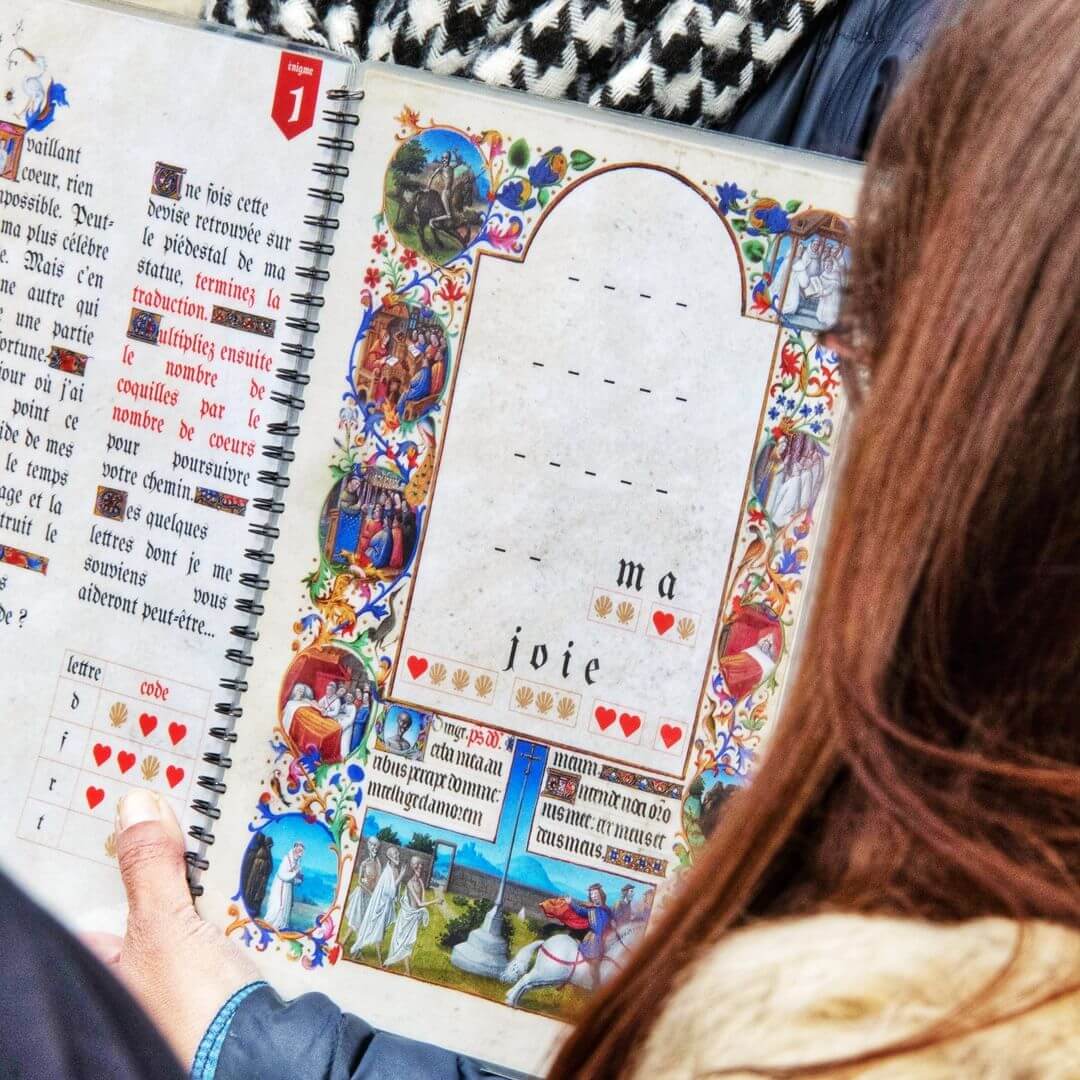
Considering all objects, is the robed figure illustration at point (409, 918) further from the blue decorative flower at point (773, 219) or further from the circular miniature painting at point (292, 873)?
the blue decorative flower at point (773, 219)

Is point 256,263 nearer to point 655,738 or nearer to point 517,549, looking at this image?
point 517,549

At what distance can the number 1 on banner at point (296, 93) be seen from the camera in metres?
0.62

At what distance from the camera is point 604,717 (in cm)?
61

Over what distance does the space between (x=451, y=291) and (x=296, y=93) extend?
5.5 inches

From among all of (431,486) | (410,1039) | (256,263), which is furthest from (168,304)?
(410,1039)

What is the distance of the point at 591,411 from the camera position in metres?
0.60

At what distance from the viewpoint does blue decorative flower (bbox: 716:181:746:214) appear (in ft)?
1.93

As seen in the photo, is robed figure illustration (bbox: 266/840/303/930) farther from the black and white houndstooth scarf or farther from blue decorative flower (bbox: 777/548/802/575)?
the black and white houndstooth scarf

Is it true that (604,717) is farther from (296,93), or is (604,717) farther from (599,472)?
(296,93)

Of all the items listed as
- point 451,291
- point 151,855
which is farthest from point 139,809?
point 451,291

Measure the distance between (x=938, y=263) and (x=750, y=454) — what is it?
0.24 meters

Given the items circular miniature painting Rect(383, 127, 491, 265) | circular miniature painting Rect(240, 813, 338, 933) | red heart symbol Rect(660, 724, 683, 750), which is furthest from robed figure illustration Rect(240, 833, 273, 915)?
circular miniature painting Rect(383, 127, 491, 265)

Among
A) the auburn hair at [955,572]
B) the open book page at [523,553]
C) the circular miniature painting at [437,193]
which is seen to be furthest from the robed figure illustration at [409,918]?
the circular miniature painting at [437,193]

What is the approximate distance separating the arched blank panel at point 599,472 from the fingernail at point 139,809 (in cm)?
17
